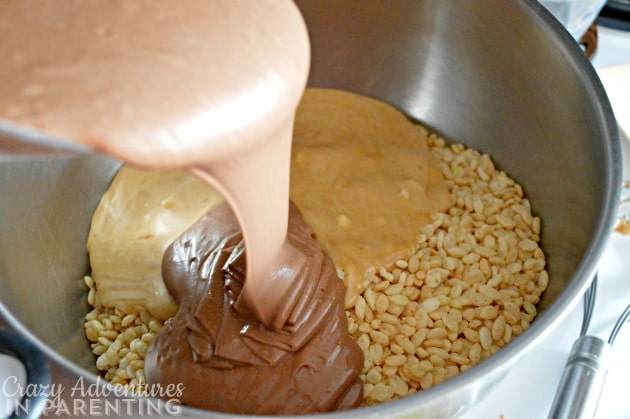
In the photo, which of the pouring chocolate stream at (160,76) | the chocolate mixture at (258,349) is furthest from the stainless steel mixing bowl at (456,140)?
the pouring chocolate stream at (160,76)

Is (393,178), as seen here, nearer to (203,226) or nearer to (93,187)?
(203,226)

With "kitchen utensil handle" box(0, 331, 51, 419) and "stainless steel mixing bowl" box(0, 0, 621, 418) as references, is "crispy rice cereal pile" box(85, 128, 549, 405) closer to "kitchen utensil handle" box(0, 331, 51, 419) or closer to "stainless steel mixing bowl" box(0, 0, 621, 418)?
"stainless steel mixing bowl" box(0, 0, 621, 418)

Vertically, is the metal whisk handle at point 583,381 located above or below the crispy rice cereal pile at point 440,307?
above

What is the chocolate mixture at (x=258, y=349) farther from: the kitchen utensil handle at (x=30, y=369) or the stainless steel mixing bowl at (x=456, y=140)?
the kitchen utensil handle at (x=30, y=369)

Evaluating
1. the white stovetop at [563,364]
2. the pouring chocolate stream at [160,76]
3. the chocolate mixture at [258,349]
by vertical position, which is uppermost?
the pouring chocolate stream at [160,76]

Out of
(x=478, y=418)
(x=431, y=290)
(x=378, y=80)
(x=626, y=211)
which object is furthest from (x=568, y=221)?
(x=378, y=80)

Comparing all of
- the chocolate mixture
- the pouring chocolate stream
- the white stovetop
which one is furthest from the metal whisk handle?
the pouring chocolate stream

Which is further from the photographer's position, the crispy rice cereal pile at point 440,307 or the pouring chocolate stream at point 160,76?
the crispy rice cereal pile at point 440,307

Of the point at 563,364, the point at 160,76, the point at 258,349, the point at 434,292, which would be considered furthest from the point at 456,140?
the point at 160,76
